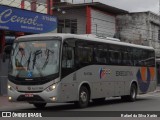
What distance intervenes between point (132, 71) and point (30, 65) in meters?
8.39

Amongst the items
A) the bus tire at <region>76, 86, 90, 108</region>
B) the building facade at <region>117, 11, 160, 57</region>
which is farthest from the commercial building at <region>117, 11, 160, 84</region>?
the bus tire at <region>76, 86, 90, 108</region>

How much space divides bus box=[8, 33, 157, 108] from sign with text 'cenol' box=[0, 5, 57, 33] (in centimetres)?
721

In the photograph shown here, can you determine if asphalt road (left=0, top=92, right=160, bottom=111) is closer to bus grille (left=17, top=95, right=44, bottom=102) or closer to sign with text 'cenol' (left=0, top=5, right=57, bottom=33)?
bus grille (left=17, top=95, right=44, bottom=102)

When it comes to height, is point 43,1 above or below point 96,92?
above

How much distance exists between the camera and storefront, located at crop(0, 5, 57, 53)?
26.1 meters

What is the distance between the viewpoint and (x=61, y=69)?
17578 mm

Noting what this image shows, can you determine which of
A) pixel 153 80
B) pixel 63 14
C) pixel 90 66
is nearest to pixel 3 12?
pixel 90 66

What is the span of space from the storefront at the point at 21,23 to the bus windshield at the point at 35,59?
25.9 ft

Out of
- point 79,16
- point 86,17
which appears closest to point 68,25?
point 79,16

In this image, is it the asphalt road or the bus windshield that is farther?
the asphalt road

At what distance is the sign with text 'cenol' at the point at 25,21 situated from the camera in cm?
Answer: 2606

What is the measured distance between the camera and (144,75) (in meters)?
26.3

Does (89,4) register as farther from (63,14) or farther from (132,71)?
(132,71)

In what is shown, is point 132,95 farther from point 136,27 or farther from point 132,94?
point 136,27
